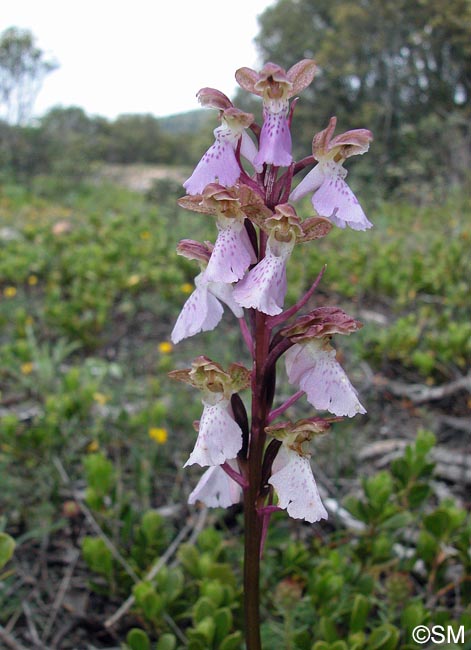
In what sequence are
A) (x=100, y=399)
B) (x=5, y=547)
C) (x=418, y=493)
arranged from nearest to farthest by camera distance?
(x=5, y=547) → (x=418, y=493) → (x=100, y=399)

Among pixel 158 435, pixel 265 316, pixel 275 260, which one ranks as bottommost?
pixel 158 435

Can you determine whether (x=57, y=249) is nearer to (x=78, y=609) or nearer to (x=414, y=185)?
(x=78, y=609)

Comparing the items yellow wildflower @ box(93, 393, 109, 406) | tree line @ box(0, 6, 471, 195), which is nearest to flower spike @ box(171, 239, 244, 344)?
yellow wildflower @ box(93, 393, 109, 406)

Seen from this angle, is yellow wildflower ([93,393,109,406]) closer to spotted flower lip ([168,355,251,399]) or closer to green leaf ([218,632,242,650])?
green leaf ([218,632,242,650])

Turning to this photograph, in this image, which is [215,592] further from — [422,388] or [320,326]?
[422,388]

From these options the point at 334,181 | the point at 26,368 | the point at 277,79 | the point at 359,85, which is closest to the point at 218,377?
the point at 334,181

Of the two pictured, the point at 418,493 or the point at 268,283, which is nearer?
the point at 268,283

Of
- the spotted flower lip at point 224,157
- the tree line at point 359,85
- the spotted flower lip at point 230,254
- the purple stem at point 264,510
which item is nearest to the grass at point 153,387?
the purple stem at point 264,510

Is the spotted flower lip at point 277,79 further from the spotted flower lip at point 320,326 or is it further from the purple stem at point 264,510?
the purple stem at point 264,510
